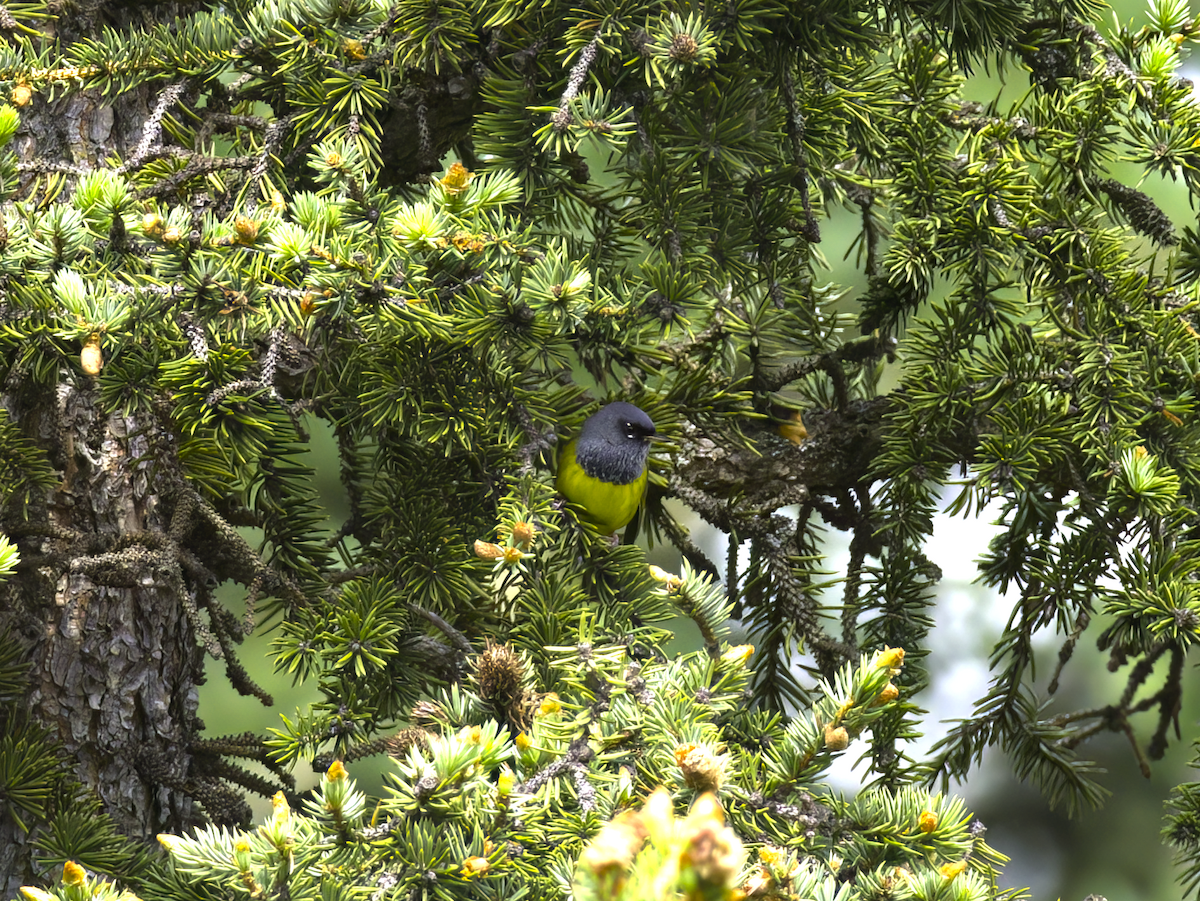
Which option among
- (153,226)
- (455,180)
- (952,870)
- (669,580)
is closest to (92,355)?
(153,226)

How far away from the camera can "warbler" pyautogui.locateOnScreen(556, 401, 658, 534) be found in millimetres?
1740

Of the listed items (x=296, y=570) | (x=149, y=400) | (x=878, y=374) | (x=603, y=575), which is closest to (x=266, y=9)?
(x=149, y=400)

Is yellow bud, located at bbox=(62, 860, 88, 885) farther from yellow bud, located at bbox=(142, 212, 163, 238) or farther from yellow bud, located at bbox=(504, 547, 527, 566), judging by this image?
yellow bud, located at bbox=(142, 212, 163, 238)

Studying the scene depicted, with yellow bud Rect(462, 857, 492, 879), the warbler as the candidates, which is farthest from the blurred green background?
yellow bud Rect(462, 857, 492, 879)

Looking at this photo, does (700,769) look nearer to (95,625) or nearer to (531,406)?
(531,406)

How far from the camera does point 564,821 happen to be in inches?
30.8

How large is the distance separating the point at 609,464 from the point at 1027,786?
326 cm

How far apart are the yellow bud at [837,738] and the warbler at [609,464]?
917 millimetres

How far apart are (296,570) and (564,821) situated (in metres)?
0.89

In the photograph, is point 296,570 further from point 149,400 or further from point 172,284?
point 172,284

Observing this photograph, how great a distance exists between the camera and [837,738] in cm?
78

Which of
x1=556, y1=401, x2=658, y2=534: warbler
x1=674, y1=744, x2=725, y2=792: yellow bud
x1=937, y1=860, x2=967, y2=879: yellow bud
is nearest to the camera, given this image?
x1=674, y1=744, x2=725, y2=792: yellow bud

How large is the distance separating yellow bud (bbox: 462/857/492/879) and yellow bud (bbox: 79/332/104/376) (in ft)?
1.92

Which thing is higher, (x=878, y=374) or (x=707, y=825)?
(x=878, y=374)
